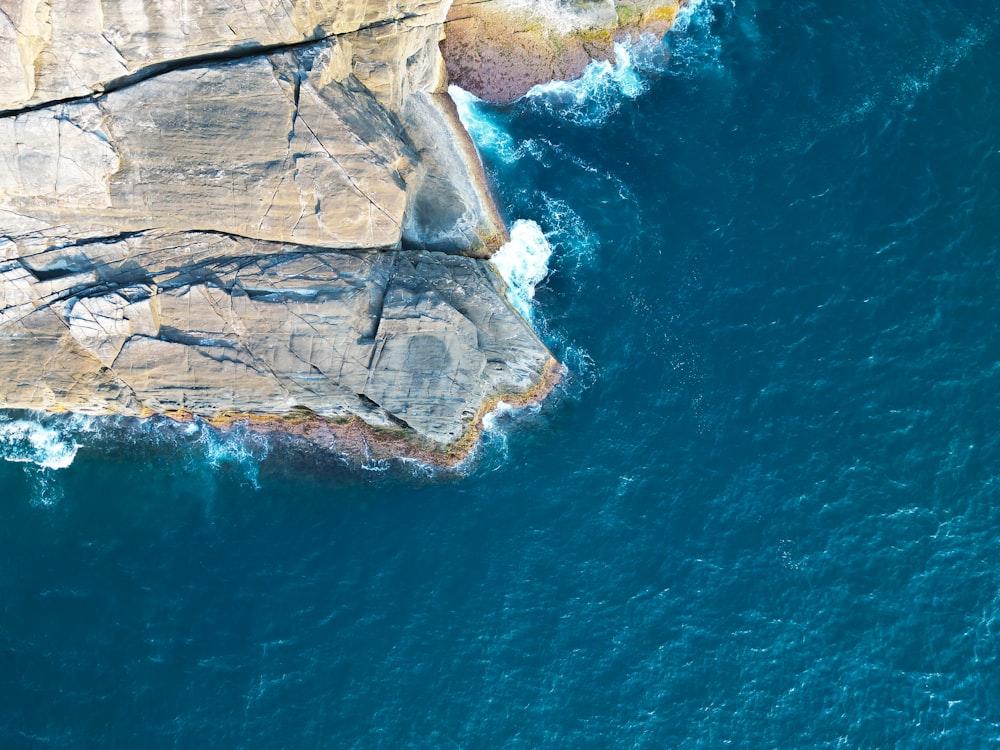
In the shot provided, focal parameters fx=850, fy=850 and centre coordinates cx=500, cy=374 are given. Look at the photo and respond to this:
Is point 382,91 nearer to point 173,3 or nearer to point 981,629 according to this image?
point 173,3

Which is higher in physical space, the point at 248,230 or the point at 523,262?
the point at 248,230

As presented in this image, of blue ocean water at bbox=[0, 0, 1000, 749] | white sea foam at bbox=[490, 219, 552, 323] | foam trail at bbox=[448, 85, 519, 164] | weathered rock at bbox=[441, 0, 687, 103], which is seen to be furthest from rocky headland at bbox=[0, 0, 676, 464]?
weathered rock at bbox=[441, 0, 687, 103]

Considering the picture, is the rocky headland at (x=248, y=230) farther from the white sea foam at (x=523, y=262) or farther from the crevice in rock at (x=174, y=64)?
the white sea foam at (x=523, y=262)

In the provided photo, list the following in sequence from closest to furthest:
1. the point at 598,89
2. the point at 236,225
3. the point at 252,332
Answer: the point at 236,225, the point at 252,332, the point at 598,89

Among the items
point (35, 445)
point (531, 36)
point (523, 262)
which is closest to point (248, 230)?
point (523, 262)

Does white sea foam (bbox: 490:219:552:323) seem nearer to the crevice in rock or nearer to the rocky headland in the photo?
the rocky headland

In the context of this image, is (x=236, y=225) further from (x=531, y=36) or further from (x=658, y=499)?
(x=658, y=499)
